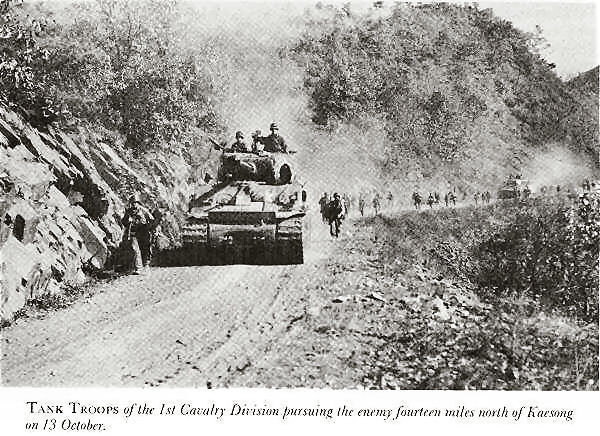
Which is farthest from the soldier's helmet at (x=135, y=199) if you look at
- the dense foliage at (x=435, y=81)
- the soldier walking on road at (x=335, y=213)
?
the dense foliage at (x=435, y=81)

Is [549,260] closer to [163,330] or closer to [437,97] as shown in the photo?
[163,330]

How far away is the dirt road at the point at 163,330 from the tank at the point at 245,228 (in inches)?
11.4

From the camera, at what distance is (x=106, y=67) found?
11.4 m

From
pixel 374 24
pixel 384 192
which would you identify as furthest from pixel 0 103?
pixel 384 192

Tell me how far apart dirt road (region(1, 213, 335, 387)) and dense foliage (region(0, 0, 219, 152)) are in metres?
3.37

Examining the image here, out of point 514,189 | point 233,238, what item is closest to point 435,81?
point 514,189

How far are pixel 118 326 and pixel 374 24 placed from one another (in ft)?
36.6

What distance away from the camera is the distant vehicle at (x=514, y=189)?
13.9 metres

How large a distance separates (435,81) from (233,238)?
456 inches

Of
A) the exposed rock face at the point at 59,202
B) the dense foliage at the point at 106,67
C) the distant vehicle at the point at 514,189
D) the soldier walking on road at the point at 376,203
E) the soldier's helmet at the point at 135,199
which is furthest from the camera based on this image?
the soldier walking on road at the point at 376,203

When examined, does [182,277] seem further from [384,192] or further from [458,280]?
[384,192]

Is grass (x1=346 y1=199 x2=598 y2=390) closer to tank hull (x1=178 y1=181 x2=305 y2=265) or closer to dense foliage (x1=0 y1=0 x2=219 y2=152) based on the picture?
tank hull (x1=178 y1=181 x2=305 y2=265)

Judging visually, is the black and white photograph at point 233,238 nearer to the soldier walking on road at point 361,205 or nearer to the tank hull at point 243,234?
the tank hull at point 243,234

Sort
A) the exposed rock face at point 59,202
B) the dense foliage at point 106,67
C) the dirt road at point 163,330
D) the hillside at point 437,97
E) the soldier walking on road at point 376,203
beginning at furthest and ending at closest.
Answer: the hillside at point 437,97, the soldier walking on road at point 376,203, the dense foliage at point 106,67, the exposed rock face at point 59,202, the dirt road at point 163,330
